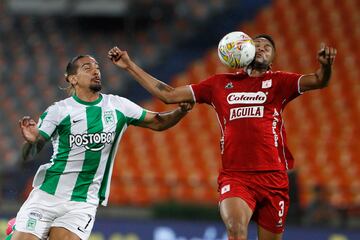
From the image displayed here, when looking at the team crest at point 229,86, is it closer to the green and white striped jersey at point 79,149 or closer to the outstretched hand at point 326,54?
the outstretched hand at point 326,54

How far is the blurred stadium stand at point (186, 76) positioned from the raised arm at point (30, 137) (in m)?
6.08

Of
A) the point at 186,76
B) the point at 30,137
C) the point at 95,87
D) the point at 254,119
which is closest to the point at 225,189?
the point at 254,119

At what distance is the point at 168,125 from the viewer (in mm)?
8766

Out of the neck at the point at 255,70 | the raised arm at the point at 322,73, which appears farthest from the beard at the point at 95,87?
the raised arm at the point at 322,73

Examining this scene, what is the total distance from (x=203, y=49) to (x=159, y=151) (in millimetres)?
3523

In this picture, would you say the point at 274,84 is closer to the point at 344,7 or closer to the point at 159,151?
the point at 159,151

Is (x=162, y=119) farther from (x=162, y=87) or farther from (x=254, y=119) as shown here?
(x=254, y=119)

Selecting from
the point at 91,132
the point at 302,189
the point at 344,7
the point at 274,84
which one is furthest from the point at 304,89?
the point at 344,7

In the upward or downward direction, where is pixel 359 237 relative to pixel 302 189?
downward

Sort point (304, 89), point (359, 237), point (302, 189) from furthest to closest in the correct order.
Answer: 1. point (302, 189)
2. point (359, 237)
3. point (304, 89)

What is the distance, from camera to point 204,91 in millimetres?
8531

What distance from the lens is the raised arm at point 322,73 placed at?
7.78 metres

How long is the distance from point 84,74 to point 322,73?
212cm

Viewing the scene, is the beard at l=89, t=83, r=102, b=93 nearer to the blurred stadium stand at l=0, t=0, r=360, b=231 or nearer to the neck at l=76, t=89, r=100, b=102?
the neck at l=76, t=89, r=100, b=102
